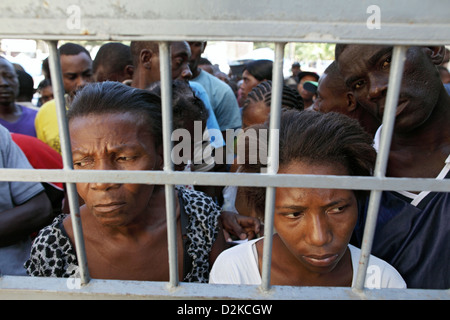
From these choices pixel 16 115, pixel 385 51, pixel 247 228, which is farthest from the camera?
pixel 16 115

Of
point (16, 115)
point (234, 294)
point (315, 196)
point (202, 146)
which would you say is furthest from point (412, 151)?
point (16, 115)

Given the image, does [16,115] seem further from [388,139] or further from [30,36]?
[388,139]

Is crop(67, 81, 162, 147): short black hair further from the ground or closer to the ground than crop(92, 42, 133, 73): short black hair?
closer to the ground

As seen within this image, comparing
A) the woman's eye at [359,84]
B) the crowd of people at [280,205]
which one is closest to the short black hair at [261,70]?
the crowd of people at [280,205]

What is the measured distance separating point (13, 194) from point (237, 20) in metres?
1.42

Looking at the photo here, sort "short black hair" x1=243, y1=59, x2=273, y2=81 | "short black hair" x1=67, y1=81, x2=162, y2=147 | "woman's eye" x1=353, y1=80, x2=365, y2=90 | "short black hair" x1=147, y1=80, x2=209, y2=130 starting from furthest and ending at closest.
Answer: "short black hair" x1=243, y1=59, x2=273, y2=81
"short black hair" x1=147, y1=80, x2=209, y2=130
"woman's eye" x1=353, y1=80, x2=365, y2=90
"short black hair" x1=67, y1=81, x2=162, y2=147

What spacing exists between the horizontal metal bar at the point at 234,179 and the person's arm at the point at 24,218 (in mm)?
940

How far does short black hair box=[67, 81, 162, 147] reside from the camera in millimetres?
1171

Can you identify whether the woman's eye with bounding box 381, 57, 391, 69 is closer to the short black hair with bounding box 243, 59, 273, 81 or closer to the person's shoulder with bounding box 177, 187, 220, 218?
the person's shoulder with bounding box 177, 187, 220, 218

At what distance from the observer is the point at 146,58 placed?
2293 mm

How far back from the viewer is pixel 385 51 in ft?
4.12

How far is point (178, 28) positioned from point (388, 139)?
1.51ft

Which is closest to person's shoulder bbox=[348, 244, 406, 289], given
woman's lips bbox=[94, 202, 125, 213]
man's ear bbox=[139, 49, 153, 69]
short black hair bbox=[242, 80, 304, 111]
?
woman's lips bbox=[94, 202, 125, 213]

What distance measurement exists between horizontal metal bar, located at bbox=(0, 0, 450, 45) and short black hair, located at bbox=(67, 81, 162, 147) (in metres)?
0.54
